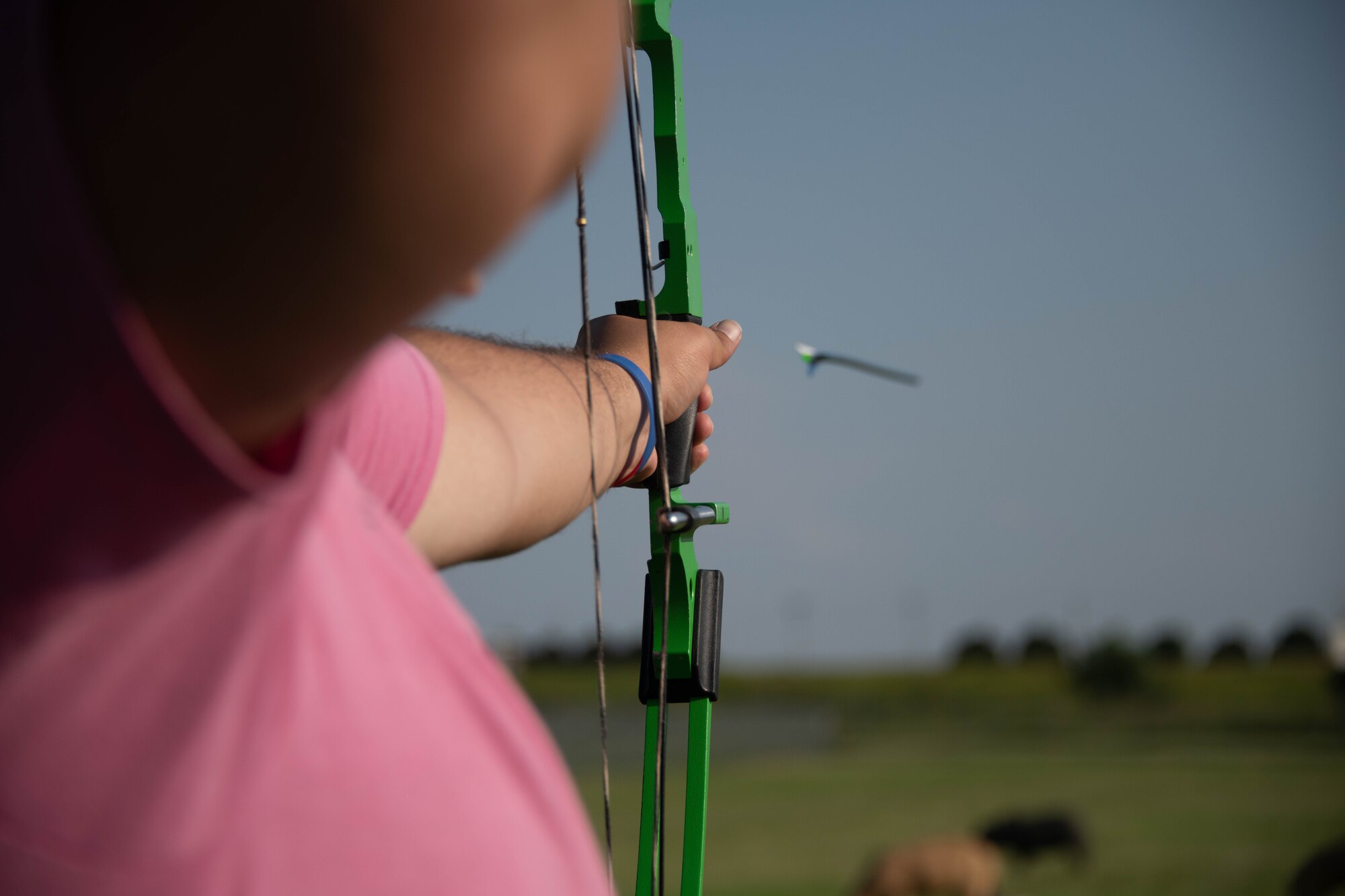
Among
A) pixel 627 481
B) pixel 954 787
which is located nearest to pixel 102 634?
pixel 627 481

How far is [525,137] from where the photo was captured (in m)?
0.24

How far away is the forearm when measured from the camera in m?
0.60

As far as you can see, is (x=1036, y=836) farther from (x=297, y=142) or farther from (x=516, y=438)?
(x=297, y=142)

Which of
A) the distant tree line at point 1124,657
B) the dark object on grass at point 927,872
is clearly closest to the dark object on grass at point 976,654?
the distant tree line at point 1124,657

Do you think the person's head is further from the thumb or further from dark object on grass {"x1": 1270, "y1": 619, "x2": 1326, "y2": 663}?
dark object on grass {"x1": 1270, "y1": 619, "x2": 1326, "y2": 663}

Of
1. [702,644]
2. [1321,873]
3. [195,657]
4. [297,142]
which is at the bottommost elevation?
[1321,873]

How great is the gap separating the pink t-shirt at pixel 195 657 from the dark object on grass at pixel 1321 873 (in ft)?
36.0

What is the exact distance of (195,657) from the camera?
27 centimetres

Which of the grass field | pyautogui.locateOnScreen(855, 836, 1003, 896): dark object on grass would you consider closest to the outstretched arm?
pyautogui.locateOnScreen(855, 836, 1003, 896): dark object on grass

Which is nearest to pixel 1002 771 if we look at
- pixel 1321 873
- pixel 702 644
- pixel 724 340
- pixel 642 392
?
pixel 1321 873

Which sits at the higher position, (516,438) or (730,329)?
(730,329)

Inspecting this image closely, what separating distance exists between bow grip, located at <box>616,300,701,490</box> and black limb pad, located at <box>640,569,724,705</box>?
10 centimetres

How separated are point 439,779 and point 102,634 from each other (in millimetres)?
97

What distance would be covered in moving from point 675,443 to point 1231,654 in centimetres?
3342
